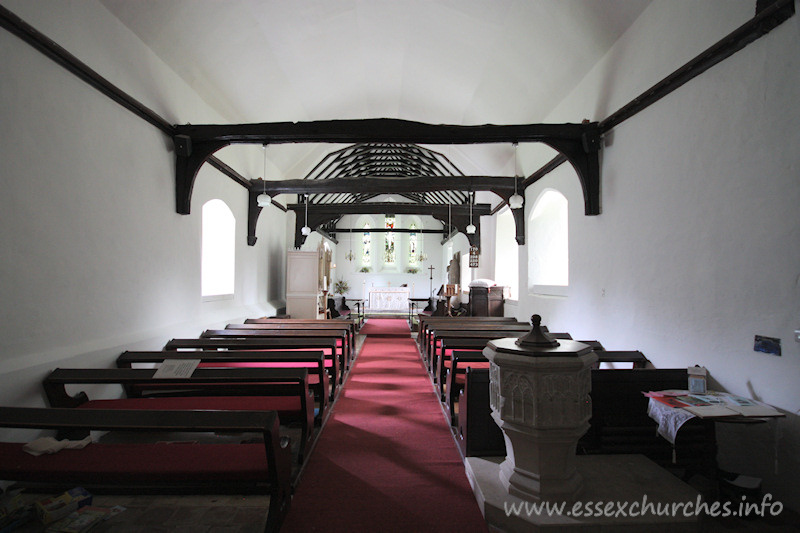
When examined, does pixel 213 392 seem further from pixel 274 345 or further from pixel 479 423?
pixel 479 423

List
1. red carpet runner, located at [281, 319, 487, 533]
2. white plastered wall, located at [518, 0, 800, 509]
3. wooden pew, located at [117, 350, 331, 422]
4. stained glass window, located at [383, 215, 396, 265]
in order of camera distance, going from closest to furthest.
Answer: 1. red carpet runner, located at [281, 319, 487, 533]
2. white plastered wall, located at [518, 0, 800, 509]
3. wooden pew, located at [117, 350, 331, 422]
4. stained glass window, located at [383, 215, 396, 265]

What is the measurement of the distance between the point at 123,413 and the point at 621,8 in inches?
191

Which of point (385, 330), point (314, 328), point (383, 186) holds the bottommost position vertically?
point (385, 330)

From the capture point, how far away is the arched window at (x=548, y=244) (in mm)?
6586

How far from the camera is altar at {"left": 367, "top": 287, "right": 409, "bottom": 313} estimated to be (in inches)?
599

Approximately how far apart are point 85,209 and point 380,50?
14.9 ft

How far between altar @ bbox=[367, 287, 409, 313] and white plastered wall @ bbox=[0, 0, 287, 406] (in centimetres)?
1027

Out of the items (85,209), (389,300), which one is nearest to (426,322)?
(85,209)

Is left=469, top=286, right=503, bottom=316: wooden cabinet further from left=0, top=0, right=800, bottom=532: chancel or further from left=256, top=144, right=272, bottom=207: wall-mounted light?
left=256, top=144, right=272, bottom=207: wall-mounted light

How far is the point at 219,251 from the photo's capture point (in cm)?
648

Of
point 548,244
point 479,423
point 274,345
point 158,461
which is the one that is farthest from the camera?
point 548,244

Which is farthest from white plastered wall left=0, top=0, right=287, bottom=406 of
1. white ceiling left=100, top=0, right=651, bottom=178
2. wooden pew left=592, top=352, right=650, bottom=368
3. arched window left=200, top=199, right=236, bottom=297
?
wooden pew left=592, top=352, right=650, bottom=368

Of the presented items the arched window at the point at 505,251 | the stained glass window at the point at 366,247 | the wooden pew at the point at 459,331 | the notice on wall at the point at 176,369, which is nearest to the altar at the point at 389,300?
the stained glass window at the point at 366,247

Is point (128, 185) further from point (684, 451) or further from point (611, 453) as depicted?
point (684, 451)
